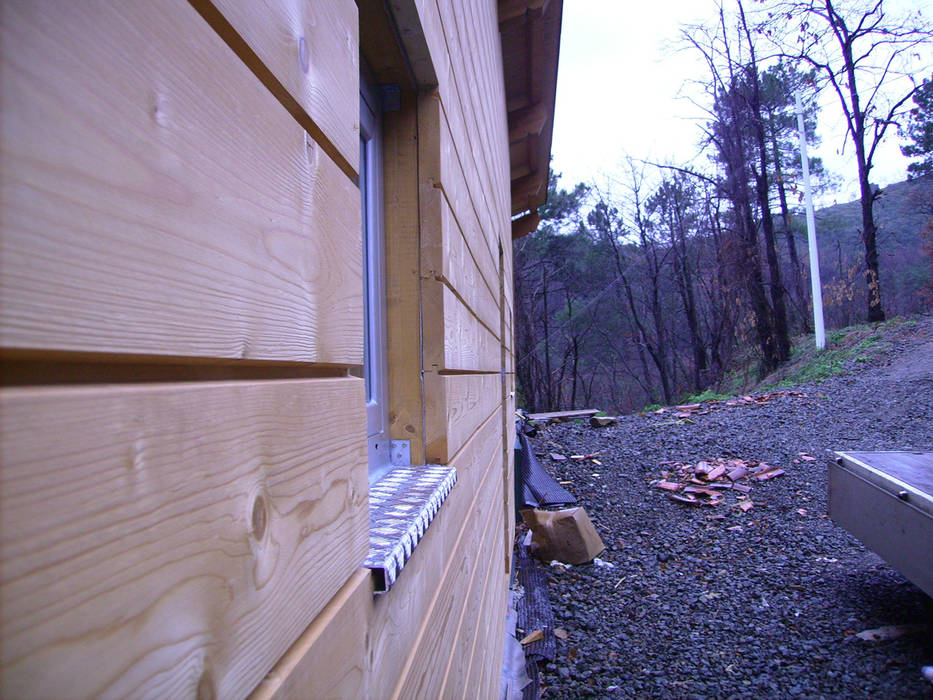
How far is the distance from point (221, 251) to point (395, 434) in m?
1.02

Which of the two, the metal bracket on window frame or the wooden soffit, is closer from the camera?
the metal bracket on window frame

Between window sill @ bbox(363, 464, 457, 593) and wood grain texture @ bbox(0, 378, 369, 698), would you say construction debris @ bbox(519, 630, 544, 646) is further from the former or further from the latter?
wood grain texture @ bbox(0, 378, 369, 698)

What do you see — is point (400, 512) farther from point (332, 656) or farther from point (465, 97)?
point (465, 97)

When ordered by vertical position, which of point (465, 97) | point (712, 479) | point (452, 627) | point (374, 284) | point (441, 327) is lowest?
point (712, 479)

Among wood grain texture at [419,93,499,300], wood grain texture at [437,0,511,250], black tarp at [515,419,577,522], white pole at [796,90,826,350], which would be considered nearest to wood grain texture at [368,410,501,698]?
wood grain texture at [419,93,499,300]

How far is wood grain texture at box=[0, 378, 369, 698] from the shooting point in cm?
29

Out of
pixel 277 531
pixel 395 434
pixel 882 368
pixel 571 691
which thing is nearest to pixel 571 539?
pixel 571 691

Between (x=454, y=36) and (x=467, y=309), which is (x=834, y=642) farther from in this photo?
(x=454, y=36)

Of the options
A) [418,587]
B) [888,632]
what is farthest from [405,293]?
[888,632]

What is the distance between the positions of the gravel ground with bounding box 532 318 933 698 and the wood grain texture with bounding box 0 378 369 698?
4102 millimetres

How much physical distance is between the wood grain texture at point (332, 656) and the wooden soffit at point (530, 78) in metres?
5.02

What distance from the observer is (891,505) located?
4.18 meters

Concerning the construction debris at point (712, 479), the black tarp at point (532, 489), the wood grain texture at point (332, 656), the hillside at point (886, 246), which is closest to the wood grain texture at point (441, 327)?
the wood grain texture at point (332, 656)

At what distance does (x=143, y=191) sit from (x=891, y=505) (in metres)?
5.20
